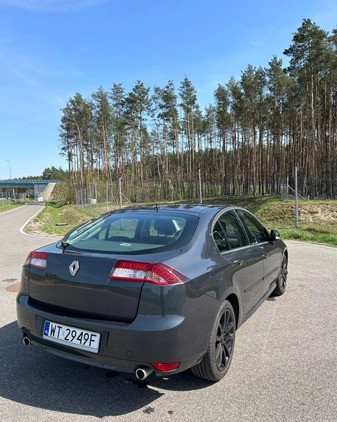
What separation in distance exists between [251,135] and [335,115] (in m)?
12.3

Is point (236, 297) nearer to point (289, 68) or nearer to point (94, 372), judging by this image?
point (94, 372)

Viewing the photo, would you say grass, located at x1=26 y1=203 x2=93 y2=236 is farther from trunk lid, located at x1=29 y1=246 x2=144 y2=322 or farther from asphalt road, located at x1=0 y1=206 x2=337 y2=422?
trunk lid, located at x1=29 y1=246 x2=144 y2=322

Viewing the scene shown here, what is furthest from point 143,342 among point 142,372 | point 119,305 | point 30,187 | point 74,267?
point 30,187

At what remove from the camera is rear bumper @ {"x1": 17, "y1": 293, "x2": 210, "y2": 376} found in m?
2.32

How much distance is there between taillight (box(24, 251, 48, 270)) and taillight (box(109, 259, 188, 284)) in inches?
30.0

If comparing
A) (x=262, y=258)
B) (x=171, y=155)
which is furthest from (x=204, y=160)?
(x=262, y=258)

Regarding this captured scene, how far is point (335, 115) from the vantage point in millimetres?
31172

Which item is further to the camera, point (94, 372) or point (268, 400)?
point (94, 372)

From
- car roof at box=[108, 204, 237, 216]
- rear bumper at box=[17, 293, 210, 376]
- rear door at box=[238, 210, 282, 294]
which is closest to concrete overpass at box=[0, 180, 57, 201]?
rear door at box=[238, 210, 282, 294]

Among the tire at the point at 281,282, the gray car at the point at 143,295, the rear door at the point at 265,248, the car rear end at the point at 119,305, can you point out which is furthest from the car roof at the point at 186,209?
the tire at the point at 281,282

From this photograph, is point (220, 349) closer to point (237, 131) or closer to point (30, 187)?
point (237, 131)

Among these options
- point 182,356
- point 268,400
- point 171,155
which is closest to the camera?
point 182,356

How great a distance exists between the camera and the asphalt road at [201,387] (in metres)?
2.44

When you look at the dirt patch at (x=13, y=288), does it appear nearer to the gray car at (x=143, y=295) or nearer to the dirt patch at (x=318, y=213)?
the gray car at (x=143, y=295)
